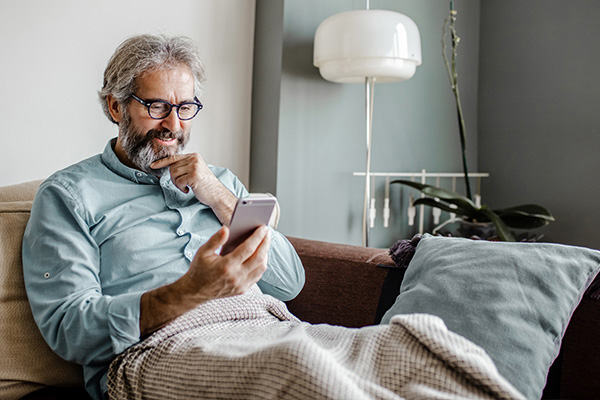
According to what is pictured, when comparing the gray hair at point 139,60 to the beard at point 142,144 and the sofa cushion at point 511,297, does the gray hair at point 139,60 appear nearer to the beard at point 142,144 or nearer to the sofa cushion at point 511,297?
the beard at point 142,144

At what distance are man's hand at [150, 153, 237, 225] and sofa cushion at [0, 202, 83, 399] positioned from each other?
331mm

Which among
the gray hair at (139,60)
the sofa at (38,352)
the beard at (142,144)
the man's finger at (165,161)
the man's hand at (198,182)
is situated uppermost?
the gray hair at (139,60)

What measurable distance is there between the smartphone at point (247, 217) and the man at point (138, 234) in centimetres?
2

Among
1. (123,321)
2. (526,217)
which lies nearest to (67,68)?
(123,321)

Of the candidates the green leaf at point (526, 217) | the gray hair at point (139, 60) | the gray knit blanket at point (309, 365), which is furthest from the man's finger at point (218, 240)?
the green leaf at point (526, 217)

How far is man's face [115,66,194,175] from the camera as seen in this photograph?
1301 mm

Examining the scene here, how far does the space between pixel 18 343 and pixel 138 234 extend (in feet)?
0.99

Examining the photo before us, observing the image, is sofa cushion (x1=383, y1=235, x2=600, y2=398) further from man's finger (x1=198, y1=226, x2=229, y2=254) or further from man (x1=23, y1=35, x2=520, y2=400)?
man's finger (x1=198, y1=226, x2=229, y2=254)

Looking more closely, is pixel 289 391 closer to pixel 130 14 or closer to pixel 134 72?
pixel 134 72

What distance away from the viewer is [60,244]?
1.11m

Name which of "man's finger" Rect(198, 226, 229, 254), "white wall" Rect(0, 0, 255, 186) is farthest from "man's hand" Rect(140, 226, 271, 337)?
"white wall" Rect(0, 0, 255, 186)

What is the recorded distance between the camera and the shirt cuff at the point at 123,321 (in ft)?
3.33

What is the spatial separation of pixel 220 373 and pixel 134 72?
0.71 metres

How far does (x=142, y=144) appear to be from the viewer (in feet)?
4.30
